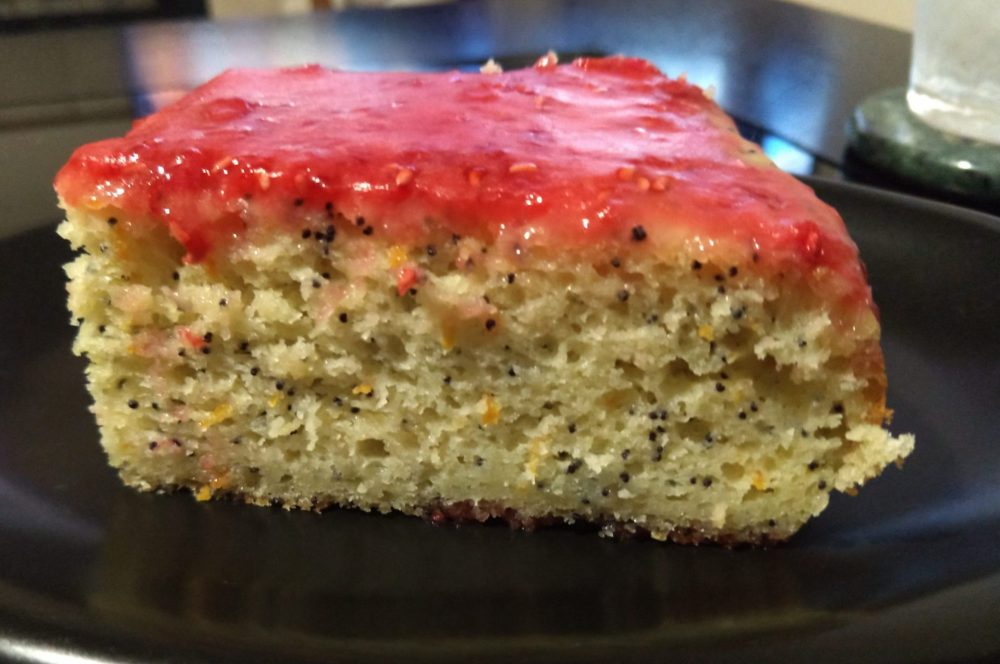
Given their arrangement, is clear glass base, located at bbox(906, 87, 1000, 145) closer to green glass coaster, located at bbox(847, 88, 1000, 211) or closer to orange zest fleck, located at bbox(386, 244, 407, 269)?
green glass coaster, located at bbox(847, 88, 1000, 211)

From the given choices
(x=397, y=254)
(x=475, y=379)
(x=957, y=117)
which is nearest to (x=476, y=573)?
(x=475, y=379)

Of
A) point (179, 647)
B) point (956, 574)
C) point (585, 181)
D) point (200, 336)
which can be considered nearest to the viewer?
point (179, 647)

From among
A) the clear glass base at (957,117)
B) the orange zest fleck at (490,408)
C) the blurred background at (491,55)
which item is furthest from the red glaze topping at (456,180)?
the clear glass base at (957,117)

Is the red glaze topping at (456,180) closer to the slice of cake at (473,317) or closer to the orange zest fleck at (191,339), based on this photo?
the slice of cake at (473,317)

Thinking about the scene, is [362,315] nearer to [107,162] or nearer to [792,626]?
[107,162]

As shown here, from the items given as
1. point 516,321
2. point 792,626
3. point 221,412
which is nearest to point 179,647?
point 221,412

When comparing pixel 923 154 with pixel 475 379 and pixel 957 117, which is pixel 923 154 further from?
pixel 475 379

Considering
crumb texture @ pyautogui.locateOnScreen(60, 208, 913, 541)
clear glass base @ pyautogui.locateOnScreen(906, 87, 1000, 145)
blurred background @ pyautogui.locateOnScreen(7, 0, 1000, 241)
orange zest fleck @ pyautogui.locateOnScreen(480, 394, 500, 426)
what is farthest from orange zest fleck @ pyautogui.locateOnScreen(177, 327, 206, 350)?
clear glass base @ pyautogui.locateOnScreen(906, 87, 1000, 145)
